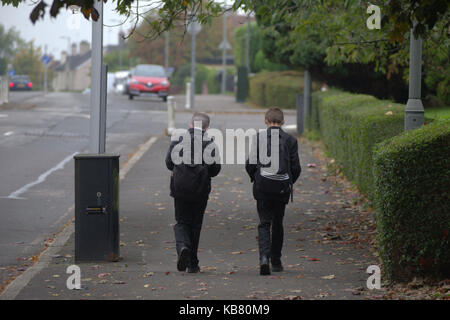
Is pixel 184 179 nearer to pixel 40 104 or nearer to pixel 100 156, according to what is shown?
pixel 100 156

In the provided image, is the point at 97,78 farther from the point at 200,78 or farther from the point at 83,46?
the point at 83,46

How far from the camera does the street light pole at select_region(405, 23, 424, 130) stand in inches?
368

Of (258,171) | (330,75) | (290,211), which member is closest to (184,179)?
(258,171)

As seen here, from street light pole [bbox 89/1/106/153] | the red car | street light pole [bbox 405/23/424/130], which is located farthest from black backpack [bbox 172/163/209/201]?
the red car

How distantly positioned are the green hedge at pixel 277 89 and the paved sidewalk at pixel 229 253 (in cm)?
2354

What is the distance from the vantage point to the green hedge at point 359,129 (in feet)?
38.3

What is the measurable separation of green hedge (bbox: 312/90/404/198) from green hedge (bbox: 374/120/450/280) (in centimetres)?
346

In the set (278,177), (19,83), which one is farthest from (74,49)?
(278,177)

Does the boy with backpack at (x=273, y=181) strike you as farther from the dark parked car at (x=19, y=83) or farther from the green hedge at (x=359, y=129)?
the dark parked car at (x=19, y=83)

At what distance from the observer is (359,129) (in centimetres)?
1303

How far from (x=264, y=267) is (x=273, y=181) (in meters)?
0.83

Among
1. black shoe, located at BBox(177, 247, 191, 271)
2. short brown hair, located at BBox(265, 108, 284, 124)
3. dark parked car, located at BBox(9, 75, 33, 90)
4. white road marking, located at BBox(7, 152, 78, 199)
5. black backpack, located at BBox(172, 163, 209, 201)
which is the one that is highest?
dark parked car, located at BBox(9, 75, 33, 90)
